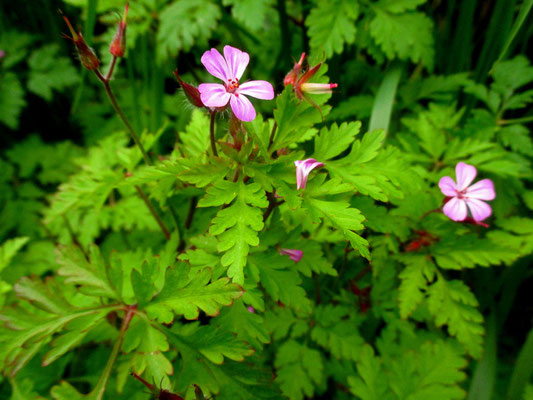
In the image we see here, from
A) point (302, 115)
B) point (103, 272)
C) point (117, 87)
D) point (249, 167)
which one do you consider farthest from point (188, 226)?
point (117, 87)

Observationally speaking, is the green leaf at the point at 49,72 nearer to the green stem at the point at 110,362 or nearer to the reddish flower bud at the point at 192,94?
the reddish flower bud at the point at 192,94

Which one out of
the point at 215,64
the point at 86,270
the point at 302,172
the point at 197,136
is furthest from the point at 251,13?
the point at 86,270

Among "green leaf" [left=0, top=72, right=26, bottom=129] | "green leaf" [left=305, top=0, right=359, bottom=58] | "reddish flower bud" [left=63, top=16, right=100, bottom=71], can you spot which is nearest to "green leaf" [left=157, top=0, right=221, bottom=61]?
"green leaf" [left=305, top=0, right=359, bottom=58]

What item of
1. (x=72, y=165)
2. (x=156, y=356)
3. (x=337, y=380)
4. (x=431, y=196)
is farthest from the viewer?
(x=72, y=165)

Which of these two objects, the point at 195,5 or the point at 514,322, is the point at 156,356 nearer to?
the point at 195,5

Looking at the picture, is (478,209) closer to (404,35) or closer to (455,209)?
(455,209)

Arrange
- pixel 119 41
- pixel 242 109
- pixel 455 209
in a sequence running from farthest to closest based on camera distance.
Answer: pixel 455 209 < pixel 119 41 < pixel 242 109

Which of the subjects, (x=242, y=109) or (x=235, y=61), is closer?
(x=242, y=109)
